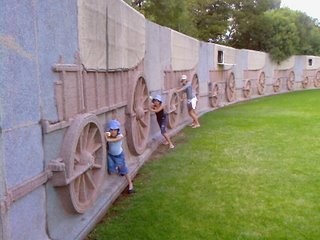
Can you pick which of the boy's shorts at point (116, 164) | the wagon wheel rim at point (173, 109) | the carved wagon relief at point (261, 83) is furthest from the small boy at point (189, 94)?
the carved wagon relief at point (261, 83)

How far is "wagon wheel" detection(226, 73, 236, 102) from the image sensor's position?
57.1 ft

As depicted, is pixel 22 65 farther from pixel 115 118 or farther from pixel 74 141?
pixel 115 118

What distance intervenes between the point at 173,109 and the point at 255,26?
1894 cm

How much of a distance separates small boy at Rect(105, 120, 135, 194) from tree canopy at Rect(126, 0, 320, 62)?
17530 mm

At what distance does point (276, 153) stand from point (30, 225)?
5.69 meters

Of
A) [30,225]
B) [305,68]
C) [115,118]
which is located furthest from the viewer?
[305,68]

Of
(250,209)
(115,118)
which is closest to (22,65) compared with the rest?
(115,118)

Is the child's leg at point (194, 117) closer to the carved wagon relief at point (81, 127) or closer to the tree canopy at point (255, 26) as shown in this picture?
the carved wagon relief at point (81, 127)

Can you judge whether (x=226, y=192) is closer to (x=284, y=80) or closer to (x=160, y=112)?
(x=160, y=112)

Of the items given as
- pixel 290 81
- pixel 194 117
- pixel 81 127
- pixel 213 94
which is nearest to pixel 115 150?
pixel 81 127

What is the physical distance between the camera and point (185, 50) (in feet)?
37.6

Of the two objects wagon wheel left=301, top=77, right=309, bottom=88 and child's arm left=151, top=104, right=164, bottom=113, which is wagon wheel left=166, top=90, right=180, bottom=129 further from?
wagon wheel left=301, top=77, right=309, bottom=88

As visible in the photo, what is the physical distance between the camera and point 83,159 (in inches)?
166

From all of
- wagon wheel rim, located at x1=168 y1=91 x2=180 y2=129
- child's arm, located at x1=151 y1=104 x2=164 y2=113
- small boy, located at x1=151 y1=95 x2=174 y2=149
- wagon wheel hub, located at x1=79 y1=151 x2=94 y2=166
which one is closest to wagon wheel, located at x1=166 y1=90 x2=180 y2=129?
wagon wheel rim, located at x1=168 y1=91 x2=180 y2=129
